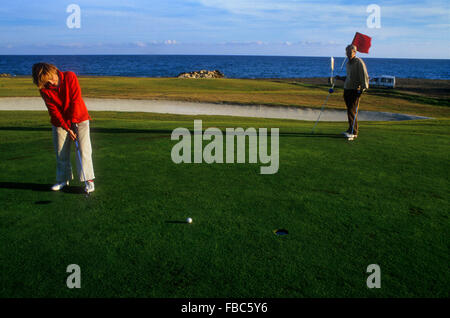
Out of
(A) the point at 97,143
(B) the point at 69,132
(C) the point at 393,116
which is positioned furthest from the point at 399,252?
(C) the point at 393,116

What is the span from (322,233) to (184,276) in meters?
1.50

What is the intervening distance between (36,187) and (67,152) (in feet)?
2.10

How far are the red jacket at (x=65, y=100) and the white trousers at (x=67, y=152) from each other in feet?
0.56

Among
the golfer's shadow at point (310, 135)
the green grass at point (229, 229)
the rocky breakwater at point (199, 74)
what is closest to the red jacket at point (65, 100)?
the green grass at point (229, 229)

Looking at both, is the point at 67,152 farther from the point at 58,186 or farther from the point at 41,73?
the point at 41,73

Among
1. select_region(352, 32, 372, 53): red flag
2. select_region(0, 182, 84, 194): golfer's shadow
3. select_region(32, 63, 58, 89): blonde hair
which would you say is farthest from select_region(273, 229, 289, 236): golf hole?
select_region(352, 32, 372, 53): red flag

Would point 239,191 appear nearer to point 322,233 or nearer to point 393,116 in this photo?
point 322,233

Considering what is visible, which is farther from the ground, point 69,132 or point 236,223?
point 69,132

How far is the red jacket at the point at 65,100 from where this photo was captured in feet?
14.9

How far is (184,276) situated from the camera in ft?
9.20

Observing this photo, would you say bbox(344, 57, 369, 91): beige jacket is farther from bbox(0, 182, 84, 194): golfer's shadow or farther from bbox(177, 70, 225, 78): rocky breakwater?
bbox(177, 70, 225, 78): rocky breakwater

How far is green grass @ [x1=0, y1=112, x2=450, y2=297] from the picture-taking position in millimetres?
2723

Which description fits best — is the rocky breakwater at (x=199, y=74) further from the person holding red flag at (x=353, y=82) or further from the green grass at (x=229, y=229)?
the green grass at (x=229, y=229)

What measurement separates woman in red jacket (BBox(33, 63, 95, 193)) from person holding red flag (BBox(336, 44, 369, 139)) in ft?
19.6
